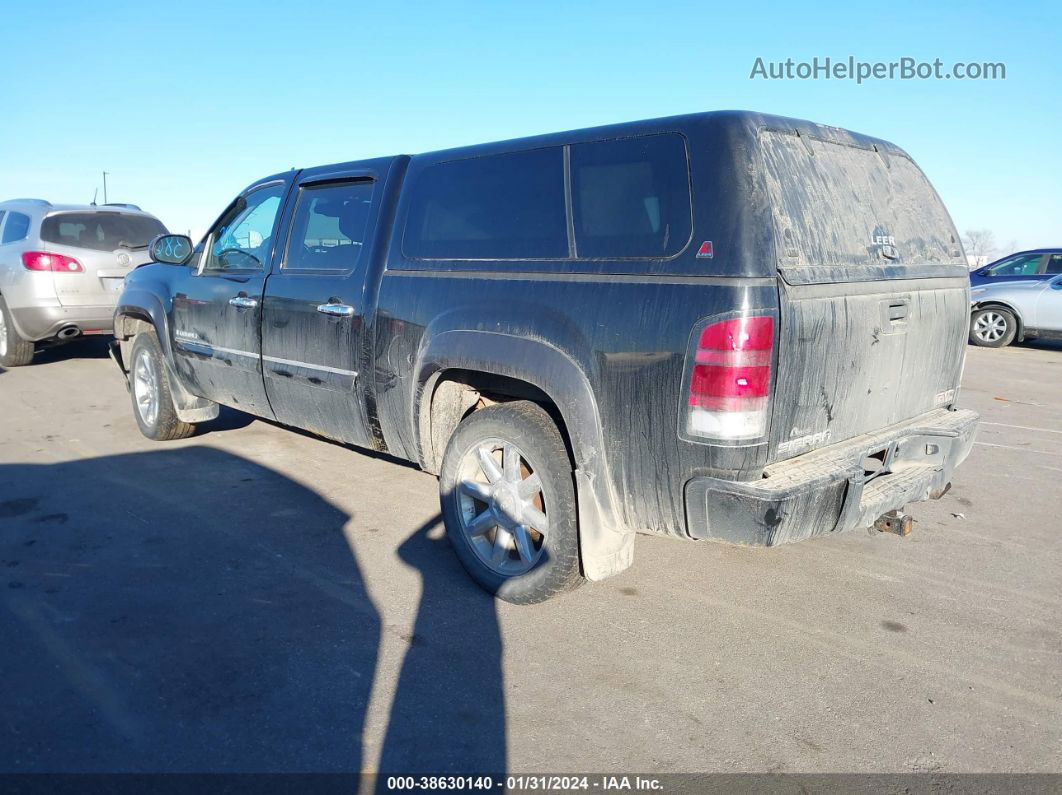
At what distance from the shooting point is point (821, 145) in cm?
349

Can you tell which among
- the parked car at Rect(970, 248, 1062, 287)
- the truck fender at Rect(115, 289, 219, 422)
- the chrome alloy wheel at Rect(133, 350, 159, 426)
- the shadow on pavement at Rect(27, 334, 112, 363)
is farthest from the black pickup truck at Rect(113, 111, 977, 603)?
the parked car at Rect(970, 248, 1062, 287)

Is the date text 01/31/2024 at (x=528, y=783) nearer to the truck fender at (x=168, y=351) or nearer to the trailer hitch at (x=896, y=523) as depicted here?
the trailer hitch at (x=896, y=523)

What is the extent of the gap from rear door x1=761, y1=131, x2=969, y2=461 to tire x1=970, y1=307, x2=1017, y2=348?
1116 centimetres

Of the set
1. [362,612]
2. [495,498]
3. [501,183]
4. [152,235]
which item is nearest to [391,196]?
[501,183]

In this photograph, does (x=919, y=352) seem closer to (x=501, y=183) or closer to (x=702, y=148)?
(x=702, y=148)

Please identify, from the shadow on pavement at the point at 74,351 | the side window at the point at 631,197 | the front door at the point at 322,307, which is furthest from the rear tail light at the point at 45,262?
the side window at the point at 631,197

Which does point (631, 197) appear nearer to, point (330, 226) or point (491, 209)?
point (491, 209)

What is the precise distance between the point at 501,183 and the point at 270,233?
2.05 meters

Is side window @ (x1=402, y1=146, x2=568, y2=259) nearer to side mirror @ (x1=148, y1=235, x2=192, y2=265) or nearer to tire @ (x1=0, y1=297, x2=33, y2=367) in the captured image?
side mirror @ (x1=148, y1=235, x2=192, y2=265)

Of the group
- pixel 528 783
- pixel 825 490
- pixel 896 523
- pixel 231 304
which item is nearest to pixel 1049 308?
pixel 896 523

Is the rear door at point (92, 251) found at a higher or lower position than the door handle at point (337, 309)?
higher

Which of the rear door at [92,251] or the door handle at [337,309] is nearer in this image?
the door handle at [337,309]

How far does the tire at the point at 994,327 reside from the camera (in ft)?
45.2

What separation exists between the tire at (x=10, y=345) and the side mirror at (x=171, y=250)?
4.83 meters
